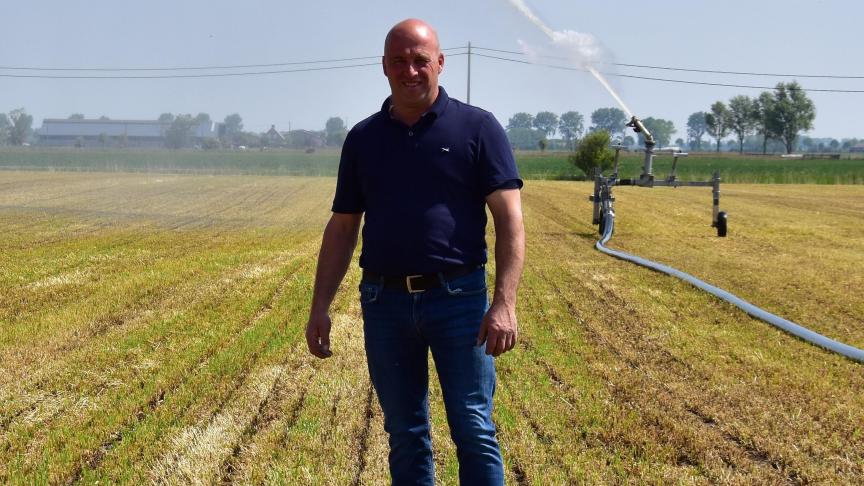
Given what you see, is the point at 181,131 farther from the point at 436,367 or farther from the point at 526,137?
the point at 526,137

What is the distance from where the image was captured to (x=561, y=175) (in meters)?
50.2

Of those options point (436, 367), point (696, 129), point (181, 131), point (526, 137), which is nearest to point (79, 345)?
point (436, 367)

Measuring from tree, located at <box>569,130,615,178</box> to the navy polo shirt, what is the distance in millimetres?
43491

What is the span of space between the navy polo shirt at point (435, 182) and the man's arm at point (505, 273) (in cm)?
6

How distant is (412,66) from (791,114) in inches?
4529

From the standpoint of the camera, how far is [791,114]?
106 meters

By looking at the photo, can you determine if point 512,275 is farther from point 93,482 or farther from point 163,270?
point 163,270

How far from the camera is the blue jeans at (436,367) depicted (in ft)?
9.33

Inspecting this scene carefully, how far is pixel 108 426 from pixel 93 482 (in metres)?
0.78

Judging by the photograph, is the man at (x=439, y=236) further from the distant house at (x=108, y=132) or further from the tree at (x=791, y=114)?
the tree at (x=791, y=114)

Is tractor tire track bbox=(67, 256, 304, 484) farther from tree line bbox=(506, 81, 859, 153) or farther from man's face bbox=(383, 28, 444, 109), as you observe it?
tree line bbox=(506, 81, 859, 153)

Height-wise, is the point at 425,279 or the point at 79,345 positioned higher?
the point at 425,279

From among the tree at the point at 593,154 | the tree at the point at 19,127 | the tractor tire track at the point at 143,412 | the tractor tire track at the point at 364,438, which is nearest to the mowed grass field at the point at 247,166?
the tree at the point at 593,154

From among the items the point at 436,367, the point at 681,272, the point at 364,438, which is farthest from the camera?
the point at 681,272
